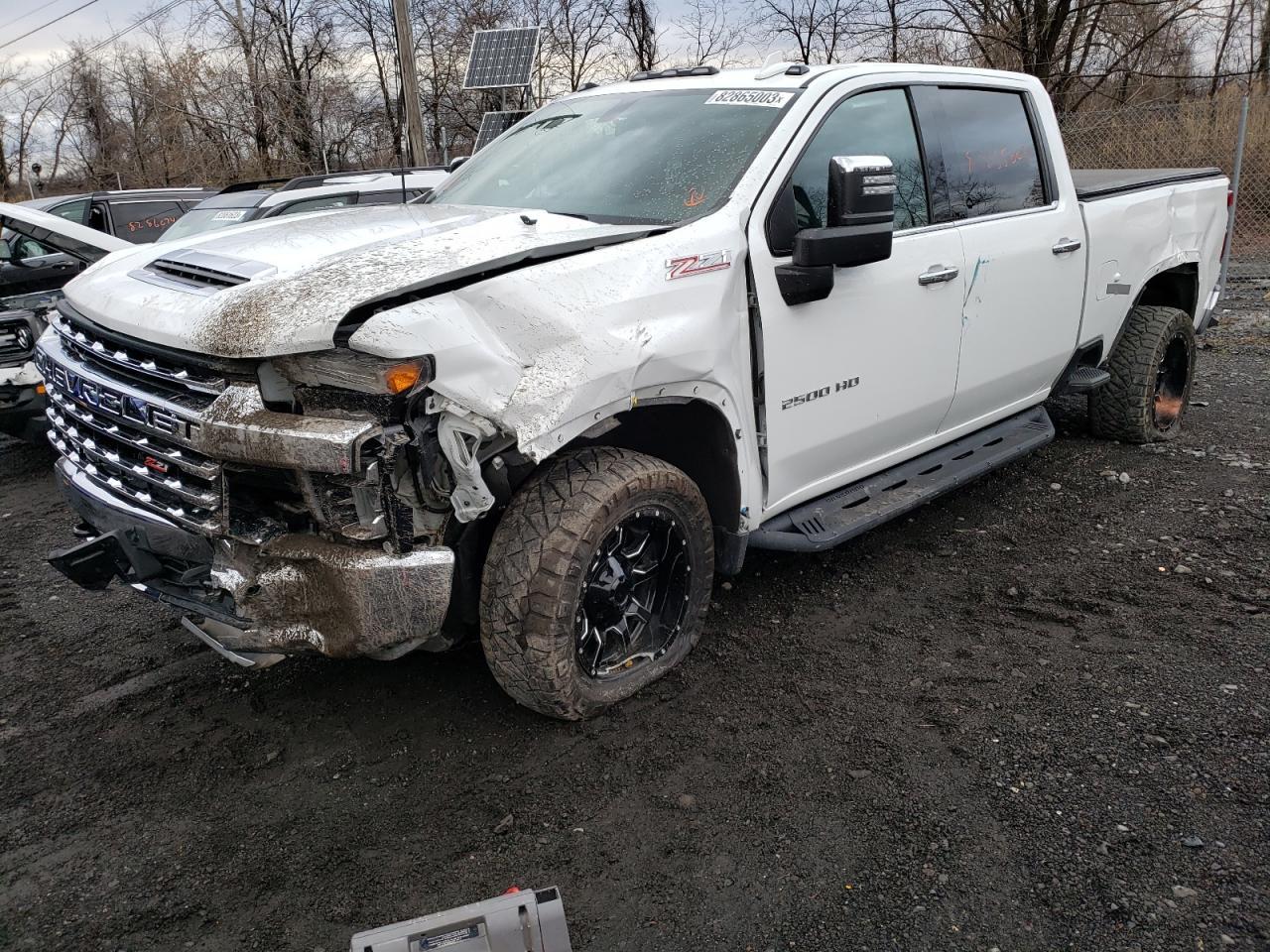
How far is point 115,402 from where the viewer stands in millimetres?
2857

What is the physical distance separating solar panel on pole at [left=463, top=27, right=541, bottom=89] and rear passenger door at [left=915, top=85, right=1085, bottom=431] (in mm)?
7348

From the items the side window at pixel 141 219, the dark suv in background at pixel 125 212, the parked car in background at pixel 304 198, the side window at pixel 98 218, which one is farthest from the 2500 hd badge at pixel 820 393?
the side window at pixel 98 218

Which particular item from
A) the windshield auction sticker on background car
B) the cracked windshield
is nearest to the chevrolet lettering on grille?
the cracked windshield

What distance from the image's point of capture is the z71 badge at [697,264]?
9.64ft

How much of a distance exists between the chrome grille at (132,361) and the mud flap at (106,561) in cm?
47

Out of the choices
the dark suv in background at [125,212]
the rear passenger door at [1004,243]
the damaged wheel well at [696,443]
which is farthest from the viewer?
the dark suv in background at [125,212]

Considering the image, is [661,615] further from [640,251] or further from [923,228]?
[923,228]

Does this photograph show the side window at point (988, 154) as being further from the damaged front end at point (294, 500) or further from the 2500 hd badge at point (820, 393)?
the damaged front end at point (294, 500)

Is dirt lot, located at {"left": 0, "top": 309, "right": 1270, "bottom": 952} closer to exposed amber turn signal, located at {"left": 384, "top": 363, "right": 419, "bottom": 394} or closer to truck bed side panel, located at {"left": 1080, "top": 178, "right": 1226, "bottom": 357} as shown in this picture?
exposed amber turn signal, located at {"left": 384, "top": 363, "right": 419, "bottom": 394}

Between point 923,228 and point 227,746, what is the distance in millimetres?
3162

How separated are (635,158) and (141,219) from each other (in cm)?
780

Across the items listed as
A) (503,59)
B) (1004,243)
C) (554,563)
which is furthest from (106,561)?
(503,59)

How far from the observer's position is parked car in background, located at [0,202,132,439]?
578 centimetres

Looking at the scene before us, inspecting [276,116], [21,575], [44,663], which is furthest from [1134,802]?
[276,116]
